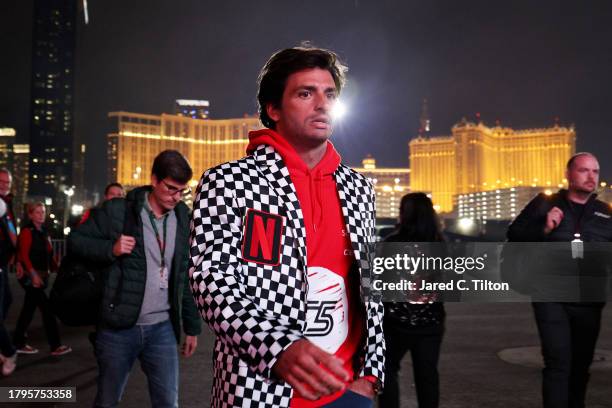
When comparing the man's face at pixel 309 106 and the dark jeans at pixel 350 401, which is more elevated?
the man's face at pixel 309 106

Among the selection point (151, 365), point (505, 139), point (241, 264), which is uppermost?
point (505, 139)

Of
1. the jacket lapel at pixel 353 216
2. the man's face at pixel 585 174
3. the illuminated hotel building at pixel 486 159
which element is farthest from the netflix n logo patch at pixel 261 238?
the illuminated hotel building at pixel 486 159

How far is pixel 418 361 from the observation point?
4.55 m

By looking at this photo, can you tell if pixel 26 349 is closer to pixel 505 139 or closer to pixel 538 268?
pixel 538 268

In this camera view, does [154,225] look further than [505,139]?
No

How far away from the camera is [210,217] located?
70.0 inches

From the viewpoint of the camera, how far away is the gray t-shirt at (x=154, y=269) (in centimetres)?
381

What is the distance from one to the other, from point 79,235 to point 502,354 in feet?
19.2

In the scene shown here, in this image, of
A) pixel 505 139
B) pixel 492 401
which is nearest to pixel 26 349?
pixel 492 401

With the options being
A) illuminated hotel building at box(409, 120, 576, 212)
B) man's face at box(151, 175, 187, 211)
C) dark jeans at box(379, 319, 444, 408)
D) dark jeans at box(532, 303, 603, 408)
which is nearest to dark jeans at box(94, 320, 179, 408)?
man's face at box(151, 175, 187, 211)

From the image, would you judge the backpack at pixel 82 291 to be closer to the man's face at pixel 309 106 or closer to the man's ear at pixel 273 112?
the man's ear at pixel 273 112

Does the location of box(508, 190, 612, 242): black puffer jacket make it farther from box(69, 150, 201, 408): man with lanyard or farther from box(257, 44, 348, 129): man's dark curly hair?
box(257, 44, 348, 129): man's dark curly hair

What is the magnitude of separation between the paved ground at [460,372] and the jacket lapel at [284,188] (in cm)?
409

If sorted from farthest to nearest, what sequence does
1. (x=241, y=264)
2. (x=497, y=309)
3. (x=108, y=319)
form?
(x=497, y=309) → (x=108, y=319) → (x=241, y=264)
